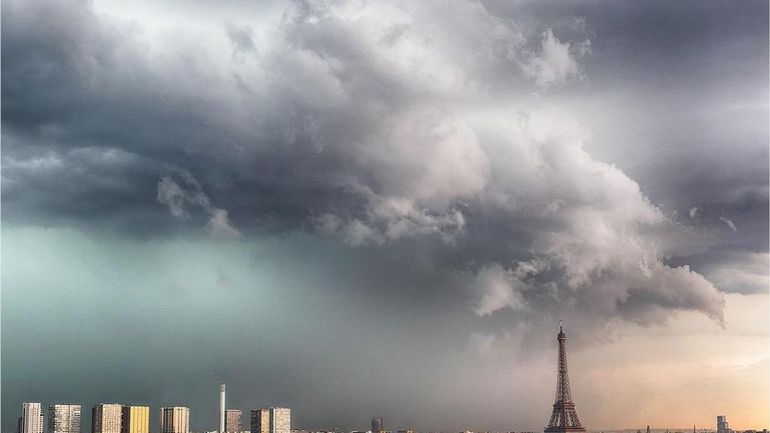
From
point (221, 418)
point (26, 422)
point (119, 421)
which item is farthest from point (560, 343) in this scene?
point (26, 422)

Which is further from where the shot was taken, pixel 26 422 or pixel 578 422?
pixel 26 422

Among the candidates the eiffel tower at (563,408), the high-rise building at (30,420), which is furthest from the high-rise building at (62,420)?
the eiffel tower at (563,408)

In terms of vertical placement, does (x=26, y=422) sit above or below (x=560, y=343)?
below

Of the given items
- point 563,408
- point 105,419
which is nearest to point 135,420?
point 105,419

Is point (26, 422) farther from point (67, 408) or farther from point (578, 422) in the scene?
point (578, 422)

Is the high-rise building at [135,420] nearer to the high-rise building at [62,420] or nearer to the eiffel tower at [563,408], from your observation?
the high-rise building at [62,420]
